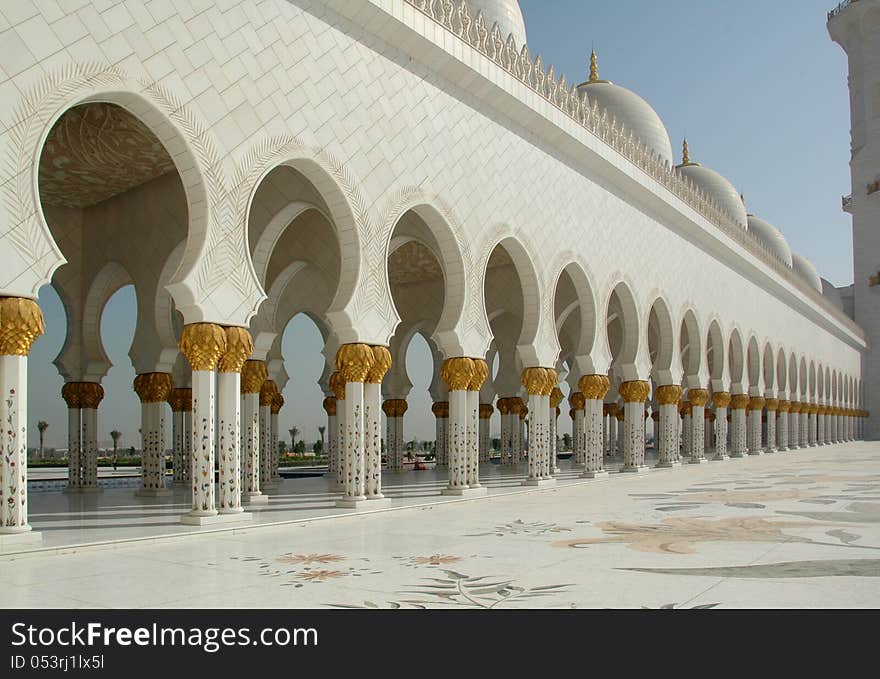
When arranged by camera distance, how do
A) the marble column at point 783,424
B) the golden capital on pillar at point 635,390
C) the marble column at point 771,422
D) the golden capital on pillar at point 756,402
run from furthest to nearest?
the marble column at point 783,424 < the marble column at point 771,422 < the golden capital on pillar at point 756,402 < the golden capital on pillar at point 635,390

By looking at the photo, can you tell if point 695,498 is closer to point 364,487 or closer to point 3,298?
point 364,487

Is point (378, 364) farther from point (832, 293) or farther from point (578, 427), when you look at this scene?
point (832, 293)

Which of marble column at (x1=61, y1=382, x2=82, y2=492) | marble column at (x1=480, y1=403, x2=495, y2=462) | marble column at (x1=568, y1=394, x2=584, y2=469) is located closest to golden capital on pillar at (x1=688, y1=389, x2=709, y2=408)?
marble column at (x1=568, y1=394, x2=584, y2=469)

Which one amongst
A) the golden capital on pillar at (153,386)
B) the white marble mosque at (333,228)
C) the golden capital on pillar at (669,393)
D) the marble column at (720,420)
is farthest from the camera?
the marble column at (720,420)

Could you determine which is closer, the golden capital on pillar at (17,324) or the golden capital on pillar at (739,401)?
the golden capital on pillar at (17,324)

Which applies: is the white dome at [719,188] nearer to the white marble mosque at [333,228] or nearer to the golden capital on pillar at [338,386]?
the white marble mosque at [333,228]

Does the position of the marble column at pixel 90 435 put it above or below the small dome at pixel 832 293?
below

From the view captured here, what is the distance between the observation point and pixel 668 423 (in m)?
15.2

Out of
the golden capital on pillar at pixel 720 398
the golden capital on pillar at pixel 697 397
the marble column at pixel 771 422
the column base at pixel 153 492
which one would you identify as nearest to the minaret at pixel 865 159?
the marble column at pixel 771 422

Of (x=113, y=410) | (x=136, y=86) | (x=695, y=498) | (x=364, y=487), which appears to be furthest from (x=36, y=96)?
(x=113, y=410)

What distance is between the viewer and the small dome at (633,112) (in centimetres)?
1677

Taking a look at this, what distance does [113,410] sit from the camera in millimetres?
14445

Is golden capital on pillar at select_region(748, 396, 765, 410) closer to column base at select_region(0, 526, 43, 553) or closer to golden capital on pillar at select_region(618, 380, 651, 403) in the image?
golden capital on pillar at select_region(618, 380, 651, 403)

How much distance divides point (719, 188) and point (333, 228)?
1540 cm
